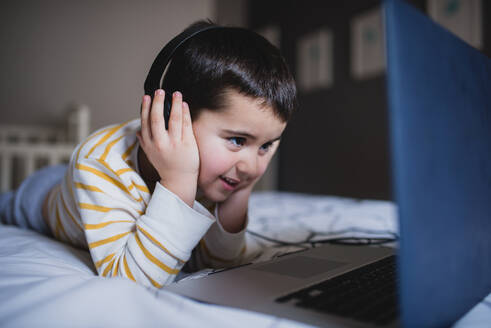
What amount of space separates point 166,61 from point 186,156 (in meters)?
0.15

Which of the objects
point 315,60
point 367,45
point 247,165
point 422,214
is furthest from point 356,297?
point 315,60

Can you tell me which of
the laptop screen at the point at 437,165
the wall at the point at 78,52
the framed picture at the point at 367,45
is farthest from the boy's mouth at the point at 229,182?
the framed picture at the point at 367,45

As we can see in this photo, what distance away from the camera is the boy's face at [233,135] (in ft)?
1.81

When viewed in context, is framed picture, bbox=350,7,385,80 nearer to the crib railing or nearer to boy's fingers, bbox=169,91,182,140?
the crib railing

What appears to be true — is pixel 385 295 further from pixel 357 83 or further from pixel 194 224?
pixel 357 83

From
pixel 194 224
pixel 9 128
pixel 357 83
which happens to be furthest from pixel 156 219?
pixel 357 83

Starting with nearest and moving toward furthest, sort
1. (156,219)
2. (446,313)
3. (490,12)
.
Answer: (446,313) < (156,219) < (490,12)

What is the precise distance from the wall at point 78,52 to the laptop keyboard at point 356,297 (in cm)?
192

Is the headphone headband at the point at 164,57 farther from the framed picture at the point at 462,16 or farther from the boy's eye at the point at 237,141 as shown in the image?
the framed picture at the point at 462,16

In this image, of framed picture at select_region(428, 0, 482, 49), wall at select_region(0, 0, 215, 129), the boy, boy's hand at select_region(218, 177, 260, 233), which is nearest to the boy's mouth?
the boy

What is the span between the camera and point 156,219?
0.52 m

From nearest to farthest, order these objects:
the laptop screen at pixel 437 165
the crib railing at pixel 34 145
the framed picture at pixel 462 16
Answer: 1. the laptop screen at pixel 437 165
2. the crib railing at pixel 34 145
3. the framed picture at pixel 462 16

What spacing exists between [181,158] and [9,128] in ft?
6.16

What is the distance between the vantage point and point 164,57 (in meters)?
0.56
